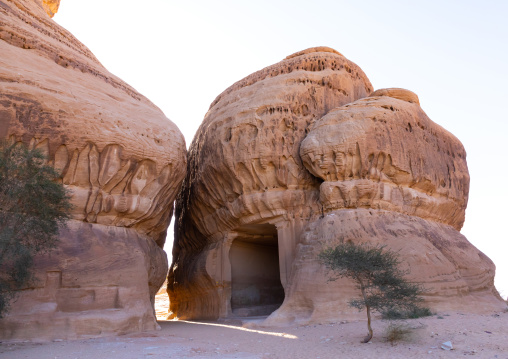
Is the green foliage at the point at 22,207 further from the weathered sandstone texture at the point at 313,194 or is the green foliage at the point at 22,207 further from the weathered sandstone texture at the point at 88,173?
the weathered sandstone texture at the point at 313,194

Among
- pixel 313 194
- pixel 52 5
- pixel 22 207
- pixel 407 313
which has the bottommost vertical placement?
pixel 407 313

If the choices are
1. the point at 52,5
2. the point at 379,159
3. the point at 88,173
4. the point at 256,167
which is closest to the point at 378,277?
the point at 379,159

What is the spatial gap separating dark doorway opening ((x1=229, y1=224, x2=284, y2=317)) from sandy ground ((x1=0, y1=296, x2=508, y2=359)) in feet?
23.4

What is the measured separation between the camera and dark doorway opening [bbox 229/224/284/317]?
1961 centimetres

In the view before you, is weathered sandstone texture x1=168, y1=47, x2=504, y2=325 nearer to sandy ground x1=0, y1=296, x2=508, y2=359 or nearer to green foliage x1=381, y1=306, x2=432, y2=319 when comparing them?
green foliage x1=381, y1=306, x2=432, y2=319

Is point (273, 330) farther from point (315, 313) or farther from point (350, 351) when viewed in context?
Answer: point (350, 351)

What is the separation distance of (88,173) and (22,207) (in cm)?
423

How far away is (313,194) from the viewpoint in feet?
55.2

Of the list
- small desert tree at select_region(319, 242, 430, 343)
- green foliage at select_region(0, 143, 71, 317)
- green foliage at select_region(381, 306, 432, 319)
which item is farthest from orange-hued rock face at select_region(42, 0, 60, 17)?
green foliage at select_region(381, 306, 432, 319)

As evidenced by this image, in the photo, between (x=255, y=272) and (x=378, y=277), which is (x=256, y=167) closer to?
(x=255, y=272)

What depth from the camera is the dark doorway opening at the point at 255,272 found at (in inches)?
772

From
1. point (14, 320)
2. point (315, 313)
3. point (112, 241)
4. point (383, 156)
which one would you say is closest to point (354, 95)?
point (383, 156)

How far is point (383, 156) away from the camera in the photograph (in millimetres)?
15781

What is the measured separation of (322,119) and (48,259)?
424 inches
